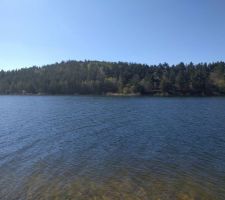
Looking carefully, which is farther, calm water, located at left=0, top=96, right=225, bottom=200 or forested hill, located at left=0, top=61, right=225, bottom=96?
forested hill, located at left=0, top=61, right=225, bottom=96

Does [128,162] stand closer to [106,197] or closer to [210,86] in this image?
[106,197]

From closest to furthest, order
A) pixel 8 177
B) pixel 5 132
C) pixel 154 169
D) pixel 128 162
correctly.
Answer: pixel 8 177 → pixel 154 169 → pixel 128 162 → pixel 5 132

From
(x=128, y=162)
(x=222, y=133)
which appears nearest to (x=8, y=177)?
(x=128, y=162)

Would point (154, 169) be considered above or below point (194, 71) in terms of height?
below

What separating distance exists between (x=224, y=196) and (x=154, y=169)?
250 inches

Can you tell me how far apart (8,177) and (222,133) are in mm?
28281

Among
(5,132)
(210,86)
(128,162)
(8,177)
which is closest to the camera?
(8,177)

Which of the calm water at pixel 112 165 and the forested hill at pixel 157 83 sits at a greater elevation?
the forested hill at pixel 157 83

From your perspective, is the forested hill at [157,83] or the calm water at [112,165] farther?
the forested hill at [157,83]

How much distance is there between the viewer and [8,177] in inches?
820

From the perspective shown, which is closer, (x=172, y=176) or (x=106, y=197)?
(x=106, y=197)

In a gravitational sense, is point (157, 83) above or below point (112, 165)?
above

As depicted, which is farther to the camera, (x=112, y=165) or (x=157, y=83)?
(x=157, y=83)

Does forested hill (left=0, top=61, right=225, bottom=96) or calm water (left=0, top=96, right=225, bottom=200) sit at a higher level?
forested hill (left=0, top=61, right=225, bottom=96)
